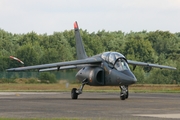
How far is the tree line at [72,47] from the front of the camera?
100m

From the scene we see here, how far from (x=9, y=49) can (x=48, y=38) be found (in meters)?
11.6

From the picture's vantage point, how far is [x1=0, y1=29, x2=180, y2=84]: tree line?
328 ft

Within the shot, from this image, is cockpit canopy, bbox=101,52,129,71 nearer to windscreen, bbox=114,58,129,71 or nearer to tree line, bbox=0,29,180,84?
windscreen, bbox=114,58,129,71

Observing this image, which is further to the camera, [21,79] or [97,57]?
[21,79]

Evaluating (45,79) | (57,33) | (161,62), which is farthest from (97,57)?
(57,33)

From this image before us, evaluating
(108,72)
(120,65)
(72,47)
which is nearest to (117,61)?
(120,65)

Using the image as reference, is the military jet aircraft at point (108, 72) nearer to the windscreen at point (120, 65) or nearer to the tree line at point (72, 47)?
the windscreen at point (120, 65)

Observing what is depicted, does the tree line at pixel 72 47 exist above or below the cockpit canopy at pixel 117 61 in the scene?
above

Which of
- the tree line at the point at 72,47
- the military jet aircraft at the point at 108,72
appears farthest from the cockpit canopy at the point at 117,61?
the tree line at the point at 72,47

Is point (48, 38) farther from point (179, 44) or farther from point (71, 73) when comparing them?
point (71, 73)

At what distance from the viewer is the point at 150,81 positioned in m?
75.5

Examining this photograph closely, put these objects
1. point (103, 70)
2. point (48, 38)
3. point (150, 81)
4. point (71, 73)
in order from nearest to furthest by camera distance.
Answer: point (103, 70) < point (71, 73) < point (150, 81) < point (48, 38)

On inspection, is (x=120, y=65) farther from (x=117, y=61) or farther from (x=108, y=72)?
(x=108, y=72)

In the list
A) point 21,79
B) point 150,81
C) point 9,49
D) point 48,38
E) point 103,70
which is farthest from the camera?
point 48,38
